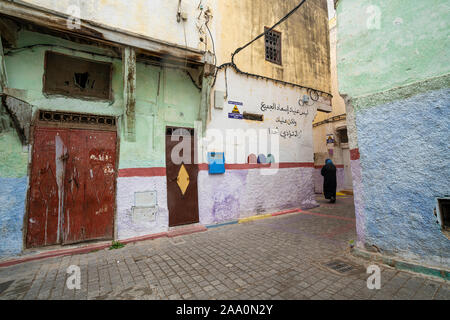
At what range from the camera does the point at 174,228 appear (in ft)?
18.2

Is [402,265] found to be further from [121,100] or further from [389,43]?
[121,100]

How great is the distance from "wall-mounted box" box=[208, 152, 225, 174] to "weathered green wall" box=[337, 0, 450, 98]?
3586 mm

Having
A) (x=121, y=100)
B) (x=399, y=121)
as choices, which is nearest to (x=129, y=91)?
(x=121, y=100)

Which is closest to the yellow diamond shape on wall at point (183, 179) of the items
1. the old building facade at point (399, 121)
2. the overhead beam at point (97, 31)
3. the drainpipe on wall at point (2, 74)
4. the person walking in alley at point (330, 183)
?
the overhead beam at point (97, 31)

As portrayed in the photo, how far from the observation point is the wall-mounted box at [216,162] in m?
6.16

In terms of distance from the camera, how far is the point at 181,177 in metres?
5.79

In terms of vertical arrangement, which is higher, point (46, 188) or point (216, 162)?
point (216, 162)

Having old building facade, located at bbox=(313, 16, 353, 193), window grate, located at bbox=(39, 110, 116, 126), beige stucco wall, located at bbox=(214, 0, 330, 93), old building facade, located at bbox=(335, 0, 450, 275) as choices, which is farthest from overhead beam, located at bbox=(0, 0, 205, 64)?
old building facade, located at bbox=(313, 16, 353, 193)

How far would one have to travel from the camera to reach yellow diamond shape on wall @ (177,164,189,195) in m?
5.76

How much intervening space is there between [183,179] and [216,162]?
1.12 meters

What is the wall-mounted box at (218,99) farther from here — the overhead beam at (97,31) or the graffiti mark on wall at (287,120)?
the graffiti mark on wall at (287,120)
